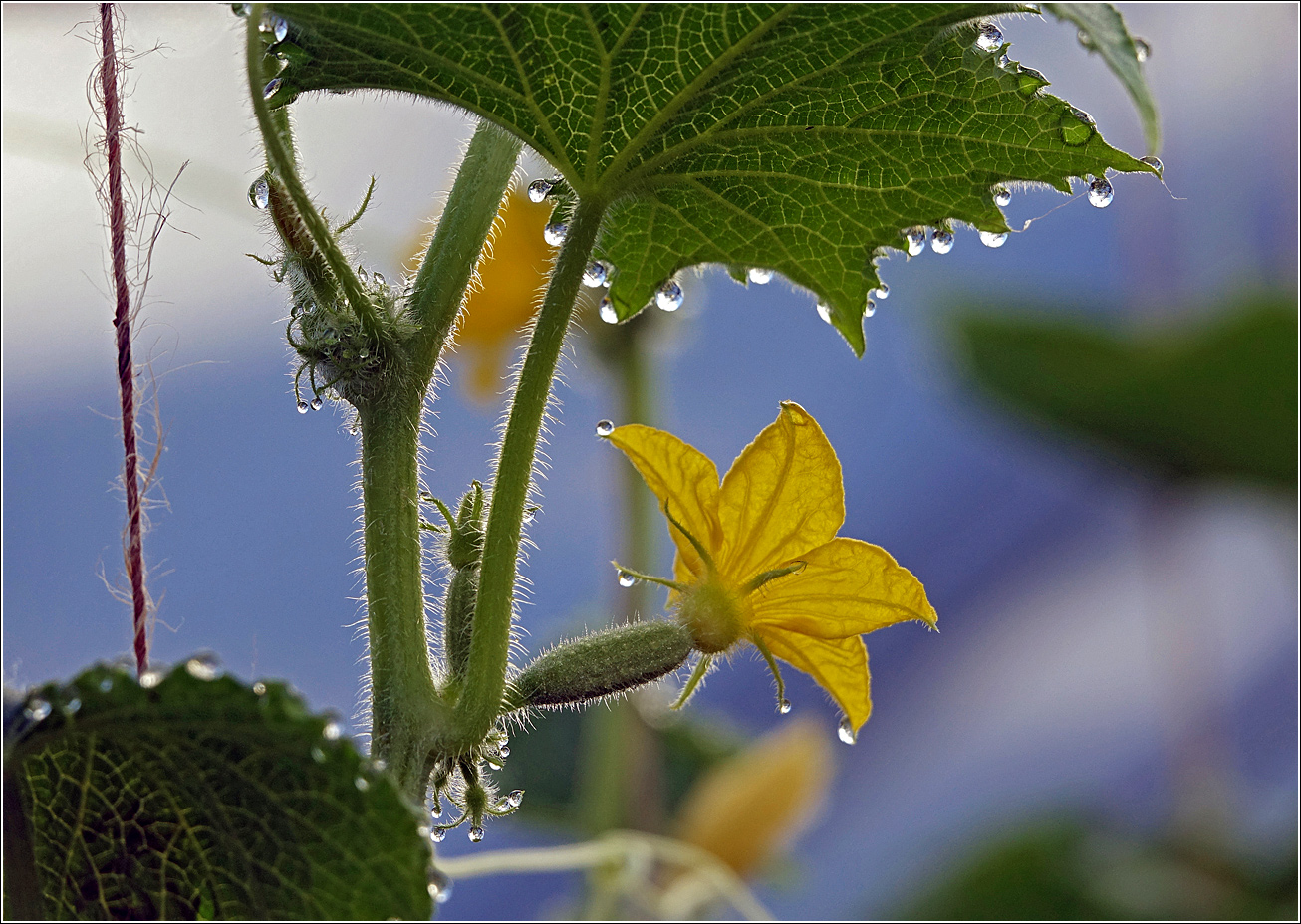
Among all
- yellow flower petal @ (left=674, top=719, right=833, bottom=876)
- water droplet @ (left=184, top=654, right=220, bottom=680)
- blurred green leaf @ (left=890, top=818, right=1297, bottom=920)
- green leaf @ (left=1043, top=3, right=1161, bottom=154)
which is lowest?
blurred green leaf @ (left=890, top=818, right=1297, bottom=920)

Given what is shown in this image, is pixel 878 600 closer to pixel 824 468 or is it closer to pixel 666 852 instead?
pixel 824 468

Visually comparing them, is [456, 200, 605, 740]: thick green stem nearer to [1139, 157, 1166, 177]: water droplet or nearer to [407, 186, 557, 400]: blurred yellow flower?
[1139, 157, 1166, 177]: water droplet

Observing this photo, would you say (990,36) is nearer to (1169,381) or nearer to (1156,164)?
(1156,164)

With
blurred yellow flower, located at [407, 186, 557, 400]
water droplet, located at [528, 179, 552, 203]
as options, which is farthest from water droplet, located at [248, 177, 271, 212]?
blurred yellow flower, located at [407, 186, 557, 400]

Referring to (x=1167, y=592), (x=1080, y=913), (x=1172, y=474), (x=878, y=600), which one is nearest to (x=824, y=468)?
(x=878, y=600)

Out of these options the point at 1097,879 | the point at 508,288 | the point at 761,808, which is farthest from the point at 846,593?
the point at 1097,879

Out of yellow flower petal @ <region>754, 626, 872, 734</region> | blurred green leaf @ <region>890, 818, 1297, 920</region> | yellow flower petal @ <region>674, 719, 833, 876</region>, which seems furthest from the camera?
blurred green leaf @ <region>890, 818, 1297, 920</region>
